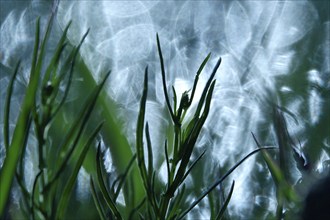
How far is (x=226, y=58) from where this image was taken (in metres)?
0.91

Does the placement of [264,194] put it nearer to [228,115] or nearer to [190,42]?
[228,115]

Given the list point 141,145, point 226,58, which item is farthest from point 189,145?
point 226,58

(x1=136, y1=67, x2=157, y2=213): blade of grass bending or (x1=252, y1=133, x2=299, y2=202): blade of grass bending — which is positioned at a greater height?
(x1=136, y1=67, x2=157, y2=213): blade of grass bending

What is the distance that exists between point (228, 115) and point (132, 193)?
44 centimetres

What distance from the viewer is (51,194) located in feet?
0.60

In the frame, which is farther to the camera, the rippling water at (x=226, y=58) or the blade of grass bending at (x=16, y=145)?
the rippling water at (x=226, y=58)

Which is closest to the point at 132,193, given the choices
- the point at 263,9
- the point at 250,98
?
the point at 250,98

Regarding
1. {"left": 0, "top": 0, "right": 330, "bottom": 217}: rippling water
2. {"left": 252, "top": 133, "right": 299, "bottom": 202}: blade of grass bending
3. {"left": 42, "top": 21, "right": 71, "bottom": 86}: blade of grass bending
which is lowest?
{"left": 0, "top": 0, "right": 330, "bottom": 217}: rippling water

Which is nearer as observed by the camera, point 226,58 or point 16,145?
point 16,145

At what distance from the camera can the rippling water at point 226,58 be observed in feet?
1.33

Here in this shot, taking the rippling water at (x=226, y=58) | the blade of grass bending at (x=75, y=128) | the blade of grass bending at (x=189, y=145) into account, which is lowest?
the rippling water at (x=226, y=58)

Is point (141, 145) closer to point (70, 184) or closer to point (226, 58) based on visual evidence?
point (70, 184)

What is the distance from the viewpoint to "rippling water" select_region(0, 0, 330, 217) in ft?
1.33

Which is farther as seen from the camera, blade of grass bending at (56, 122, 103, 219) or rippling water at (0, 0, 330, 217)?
rippling water at (0, 0, 330, 217)
